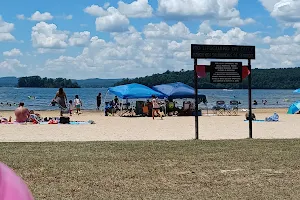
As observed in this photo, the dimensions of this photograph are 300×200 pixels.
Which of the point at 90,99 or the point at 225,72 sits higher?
the point at 225,72

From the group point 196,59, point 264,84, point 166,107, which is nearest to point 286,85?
point 264,84

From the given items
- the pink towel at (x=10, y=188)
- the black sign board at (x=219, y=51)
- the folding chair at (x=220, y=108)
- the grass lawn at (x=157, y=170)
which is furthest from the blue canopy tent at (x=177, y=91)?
the pink towel at (x=10, y=188)

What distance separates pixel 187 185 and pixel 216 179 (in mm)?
557

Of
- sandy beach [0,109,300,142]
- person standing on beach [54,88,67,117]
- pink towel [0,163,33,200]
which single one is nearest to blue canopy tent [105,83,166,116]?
person standing on beach [54,88,67,117]

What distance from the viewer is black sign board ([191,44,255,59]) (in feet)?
43.9

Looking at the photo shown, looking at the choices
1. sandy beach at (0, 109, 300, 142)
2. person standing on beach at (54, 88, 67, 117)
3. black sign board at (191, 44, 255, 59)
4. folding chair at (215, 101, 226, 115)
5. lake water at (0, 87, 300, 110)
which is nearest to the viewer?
black sign board at (191, 44, 255, 59)

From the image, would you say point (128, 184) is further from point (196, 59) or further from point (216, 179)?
point (196, 59)

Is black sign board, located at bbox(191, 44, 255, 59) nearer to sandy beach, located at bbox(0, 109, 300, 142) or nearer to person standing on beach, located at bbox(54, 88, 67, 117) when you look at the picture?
sandy beach, located at bbox(0, 109, 300, 142)

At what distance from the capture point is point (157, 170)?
8.11 meters

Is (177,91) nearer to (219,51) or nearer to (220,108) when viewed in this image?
(220,108)

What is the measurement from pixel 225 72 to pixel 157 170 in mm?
6227

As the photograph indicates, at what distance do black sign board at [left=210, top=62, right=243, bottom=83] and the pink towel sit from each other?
38.4 ft

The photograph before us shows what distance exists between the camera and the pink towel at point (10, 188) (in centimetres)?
211

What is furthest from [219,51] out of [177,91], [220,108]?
[220,108]
